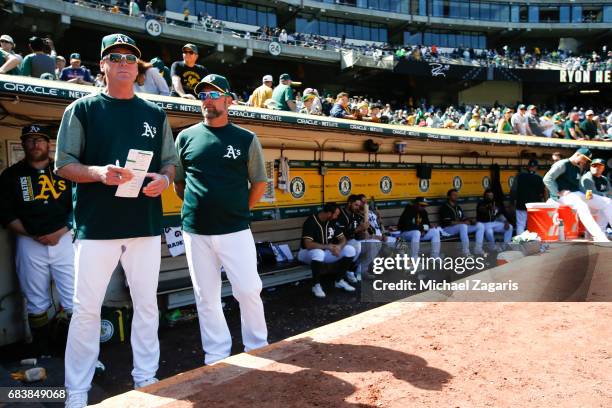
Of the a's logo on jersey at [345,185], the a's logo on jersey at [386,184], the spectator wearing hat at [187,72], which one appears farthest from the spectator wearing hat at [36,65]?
the a's logo on jersey at [386,184]

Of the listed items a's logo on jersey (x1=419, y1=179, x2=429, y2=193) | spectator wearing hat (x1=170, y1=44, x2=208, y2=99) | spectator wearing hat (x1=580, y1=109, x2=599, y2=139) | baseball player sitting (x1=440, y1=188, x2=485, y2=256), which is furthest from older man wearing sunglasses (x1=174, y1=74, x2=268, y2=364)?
spectator wearing hat (x1=580, y1=109, x2=599, y2=139)

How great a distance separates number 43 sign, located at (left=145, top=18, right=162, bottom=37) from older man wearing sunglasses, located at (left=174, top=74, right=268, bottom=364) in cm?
2191

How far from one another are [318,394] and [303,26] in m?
34.7

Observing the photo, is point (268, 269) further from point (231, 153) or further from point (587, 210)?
point (587, 210)

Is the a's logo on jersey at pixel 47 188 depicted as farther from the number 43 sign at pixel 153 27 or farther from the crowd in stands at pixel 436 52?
the crowd in stands at pixel 436 52

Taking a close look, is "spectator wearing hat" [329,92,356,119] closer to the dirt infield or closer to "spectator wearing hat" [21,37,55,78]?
"spectator wearing hat" [21,37,55,78]

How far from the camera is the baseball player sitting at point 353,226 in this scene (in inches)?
281

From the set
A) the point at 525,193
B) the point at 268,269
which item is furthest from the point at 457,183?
the point at 268,269

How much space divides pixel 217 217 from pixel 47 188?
1864 millimetres

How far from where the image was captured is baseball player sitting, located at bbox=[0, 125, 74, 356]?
12.9 ft

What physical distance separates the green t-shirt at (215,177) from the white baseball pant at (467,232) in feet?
22.3

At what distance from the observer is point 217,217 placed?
9.88 feet

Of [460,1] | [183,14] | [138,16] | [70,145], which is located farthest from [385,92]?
[70,145]

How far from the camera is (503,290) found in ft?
14.7
